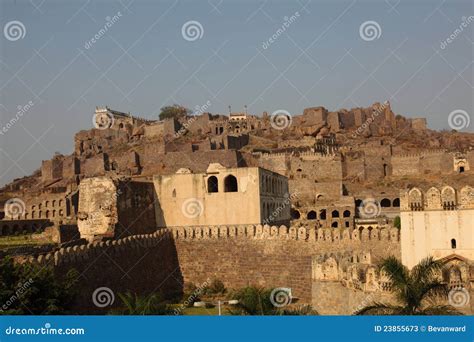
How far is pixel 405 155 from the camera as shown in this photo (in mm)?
63312

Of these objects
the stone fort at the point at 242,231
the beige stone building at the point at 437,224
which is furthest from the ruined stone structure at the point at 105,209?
the beige stone building at the point at 437,224

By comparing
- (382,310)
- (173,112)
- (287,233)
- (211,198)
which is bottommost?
(382,310)

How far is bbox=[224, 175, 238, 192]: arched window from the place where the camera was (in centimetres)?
2862

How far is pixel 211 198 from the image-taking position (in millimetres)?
28078

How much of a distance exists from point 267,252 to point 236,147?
41371 millimetres

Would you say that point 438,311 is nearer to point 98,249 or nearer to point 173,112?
point 98,249

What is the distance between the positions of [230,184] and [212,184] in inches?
30.6

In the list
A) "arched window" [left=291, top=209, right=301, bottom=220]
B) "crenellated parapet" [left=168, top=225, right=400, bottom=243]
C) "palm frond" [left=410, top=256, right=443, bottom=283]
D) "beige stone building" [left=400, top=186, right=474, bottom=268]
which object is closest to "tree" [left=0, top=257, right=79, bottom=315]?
"palm frond" [left=410, top=256, right=443, bottom=283]

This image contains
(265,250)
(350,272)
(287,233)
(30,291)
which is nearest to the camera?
(30,291)

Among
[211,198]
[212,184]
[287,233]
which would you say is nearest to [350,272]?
[287,233]

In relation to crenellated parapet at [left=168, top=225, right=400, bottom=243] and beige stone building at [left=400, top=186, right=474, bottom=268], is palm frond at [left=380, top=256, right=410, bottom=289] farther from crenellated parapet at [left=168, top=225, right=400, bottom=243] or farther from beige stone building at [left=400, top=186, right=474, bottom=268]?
crenellated parapet at [left=168, top=225, right=400, bottom=243]
